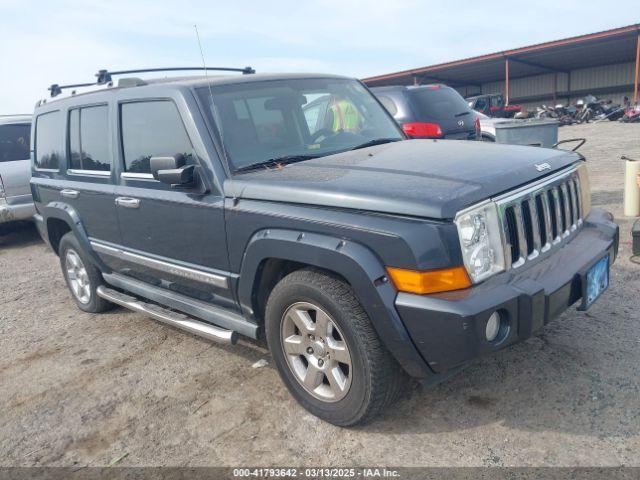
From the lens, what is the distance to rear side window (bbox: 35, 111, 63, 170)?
4673 millimetres

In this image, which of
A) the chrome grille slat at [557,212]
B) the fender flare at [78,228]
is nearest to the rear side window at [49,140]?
the fender flare at [78,228]

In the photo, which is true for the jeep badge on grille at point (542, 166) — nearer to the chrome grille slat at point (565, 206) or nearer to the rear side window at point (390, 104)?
the chrome grille slat at point (565, 206)

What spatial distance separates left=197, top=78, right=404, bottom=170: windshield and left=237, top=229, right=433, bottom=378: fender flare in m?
0.79

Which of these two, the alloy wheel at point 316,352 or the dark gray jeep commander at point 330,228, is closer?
the dark gray jeep commander at point 330,228

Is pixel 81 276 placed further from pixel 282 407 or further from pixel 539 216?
pixel 539 216

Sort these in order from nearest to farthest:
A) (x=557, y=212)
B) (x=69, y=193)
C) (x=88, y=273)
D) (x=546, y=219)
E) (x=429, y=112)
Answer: (x=546, y=219), (x=557, y=212), (x=69, y=193), (x=88, y=273), (x=429, y=112)

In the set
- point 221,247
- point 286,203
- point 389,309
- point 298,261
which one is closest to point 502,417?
point 389,309

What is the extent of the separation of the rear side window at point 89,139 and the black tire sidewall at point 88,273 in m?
0.71

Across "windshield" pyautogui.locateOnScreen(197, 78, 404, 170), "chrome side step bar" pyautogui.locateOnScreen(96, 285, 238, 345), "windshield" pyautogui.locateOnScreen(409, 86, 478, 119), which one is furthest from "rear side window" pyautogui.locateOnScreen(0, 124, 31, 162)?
"windshield" pyautogui.locateOnScreen(197, 78, 404, 170)

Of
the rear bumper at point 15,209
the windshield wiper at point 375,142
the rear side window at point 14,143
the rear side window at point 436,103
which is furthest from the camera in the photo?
the rear side window at point 14,143

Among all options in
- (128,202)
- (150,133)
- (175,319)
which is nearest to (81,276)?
(128,202)

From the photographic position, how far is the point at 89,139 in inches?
166

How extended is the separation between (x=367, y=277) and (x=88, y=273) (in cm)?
317

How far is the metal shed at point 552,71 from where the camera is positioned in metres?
25.3
